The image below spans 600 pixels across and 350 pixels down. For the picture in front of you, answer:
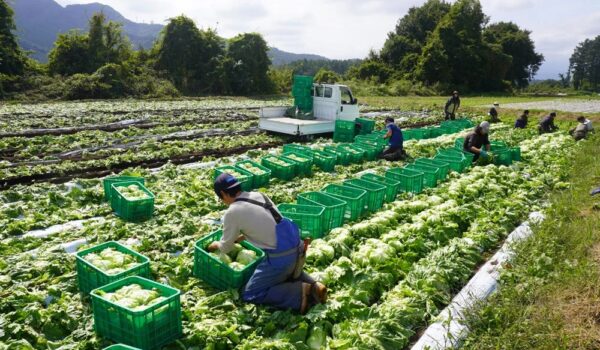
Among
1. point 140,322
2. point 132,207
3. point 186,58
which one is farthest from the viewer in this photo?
point 186,58

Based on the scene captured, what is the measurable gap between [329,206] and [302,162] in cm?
365

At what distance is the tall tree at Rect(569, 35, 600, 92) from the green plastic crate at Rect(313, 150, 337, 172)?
99529 millimetres

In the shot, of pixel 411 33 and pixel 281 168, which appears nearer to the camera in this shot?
pixel 281 168

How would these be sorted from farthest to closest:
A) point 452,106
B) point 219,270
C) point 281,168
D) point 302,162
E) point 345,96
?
point 452,106 < point 345,96 < point 302,162 < point 281,168 < point 219,270

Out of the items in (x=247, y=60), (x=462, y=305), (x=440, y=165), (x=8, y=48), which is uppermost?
(x=247, y=60)

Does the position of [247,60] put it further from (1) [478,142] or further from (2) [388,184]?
(2) [388,184]

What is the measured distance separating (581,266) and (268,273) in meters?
4.11

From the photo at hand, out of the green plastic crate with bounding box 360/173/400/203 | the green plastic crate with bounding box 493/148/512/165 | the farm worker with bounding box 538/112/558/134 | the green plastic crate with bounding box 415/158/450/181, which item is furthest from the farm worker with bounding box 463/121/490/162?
the farm worker with bounding box 538/112/558/134

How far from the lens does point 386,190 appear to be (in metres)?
8.37

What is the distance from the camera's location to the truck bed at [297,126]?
49.4ft

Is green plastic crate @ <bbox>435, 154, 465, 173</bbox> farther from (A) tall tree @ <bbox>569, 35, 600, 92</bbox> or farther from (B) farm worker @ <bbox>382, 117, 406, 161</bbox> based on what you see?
(A) tall tree @ <bbox>569, 35, 600, 92</bbox>

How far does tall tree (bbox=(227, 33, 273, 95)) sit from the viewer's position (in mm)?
40625

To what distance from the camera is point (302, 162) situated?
10234 millimetres

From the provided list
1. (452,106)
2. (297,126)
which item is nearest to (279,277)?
(297,126)
